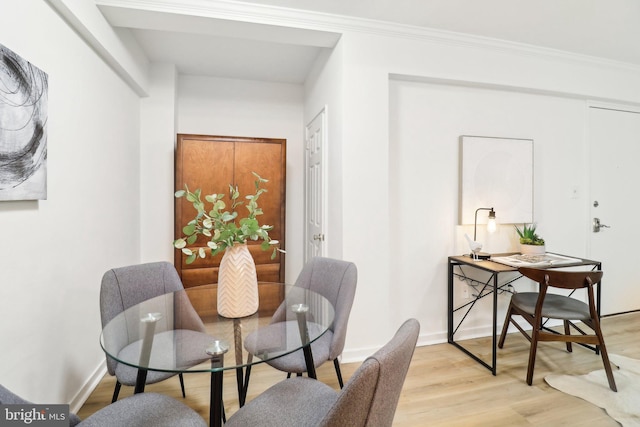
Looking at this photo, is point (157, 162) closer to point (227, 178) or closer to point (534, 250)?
point (227, 178)

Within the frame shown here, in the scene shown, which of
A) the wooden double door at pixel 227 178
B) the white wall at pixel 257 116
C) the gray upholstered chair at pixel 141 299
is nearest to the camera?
the gray upholstered chair at pixel 141 299

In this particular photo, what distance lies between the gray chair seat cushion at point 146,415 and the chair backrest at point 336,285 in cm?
73

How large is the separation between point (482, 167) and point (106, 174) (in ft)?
10.1

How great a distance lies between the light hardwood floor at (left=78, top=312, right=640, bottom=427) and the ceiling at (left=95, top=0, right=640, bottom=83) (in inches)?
97.8

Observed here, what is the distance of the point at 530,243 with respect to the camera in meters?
2.64

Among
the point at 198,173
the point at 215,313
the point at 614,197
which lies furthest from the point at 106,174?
the point at 614,197

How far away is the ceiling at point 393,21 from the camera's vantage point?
6.90 ft

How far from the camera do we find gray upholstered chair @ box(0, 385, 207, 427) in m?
1.03

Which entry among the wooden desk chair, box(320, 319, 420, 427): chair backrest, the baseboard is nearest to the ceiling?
the wooden desk chair

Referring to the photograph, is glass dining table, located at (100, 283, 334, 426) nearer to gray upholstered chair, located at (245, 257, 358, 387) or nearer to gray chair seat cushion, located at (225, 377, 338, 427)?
gray upholstered chair, located at (245, 257, 358, 387)

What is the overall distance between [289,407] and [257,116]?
118 inches

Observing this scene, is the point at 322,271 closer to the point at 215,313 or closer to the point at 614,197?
the point at 215,313

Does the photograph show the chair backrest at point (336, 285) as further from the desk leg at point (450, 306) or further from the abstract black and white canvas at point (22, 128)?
the abstract black and white canvas at point (22, 128)

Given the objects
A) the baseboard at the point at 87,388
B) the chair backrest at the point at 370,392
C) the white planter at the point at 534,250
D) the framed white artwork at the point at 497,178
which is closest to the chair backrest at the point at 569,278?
the white planter at the point at 534,250
